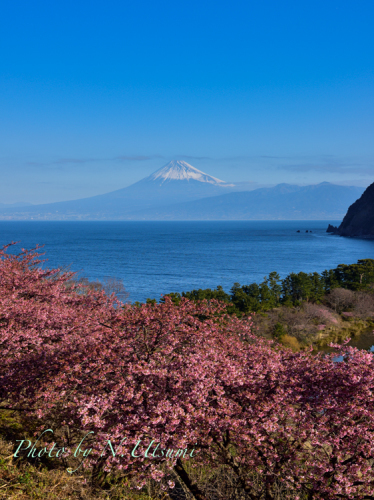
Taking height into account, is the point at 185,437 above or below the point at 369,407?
below

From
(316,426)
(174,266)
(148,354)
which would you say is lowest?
(174,266)

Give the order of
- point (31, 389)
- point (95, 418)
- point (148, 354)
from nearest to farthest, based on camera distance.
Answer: point (95, 418) → point (148, 354) → point (31, 389)

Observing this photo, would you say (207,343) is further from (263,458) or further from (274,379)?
(263,458)

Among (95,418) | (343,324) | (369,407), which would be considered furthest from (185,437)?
(343,324)

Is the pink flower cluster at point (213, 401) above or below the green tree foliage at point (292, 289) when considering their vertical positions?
above

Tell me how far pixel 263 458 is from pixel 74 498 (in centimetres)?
376

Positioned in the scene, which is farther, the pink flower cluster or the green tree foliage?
the green tree foliage

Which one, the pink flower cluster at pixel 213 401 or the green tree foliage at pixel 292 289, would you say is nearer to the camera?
the pink flower cluster at pixel 213 401

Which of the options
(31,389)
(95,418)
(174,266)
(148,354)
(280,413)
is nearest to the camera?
(95,418)

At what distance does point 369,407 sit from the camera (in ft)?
21.4

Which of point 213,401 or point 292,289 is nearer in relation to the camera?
point 213,401

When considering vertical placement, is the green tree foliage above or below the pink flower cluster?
below

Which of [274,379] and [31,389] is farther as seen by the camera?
[31,389]

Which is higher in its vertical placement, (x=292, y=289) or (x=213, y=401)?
(x=213, y=401)
